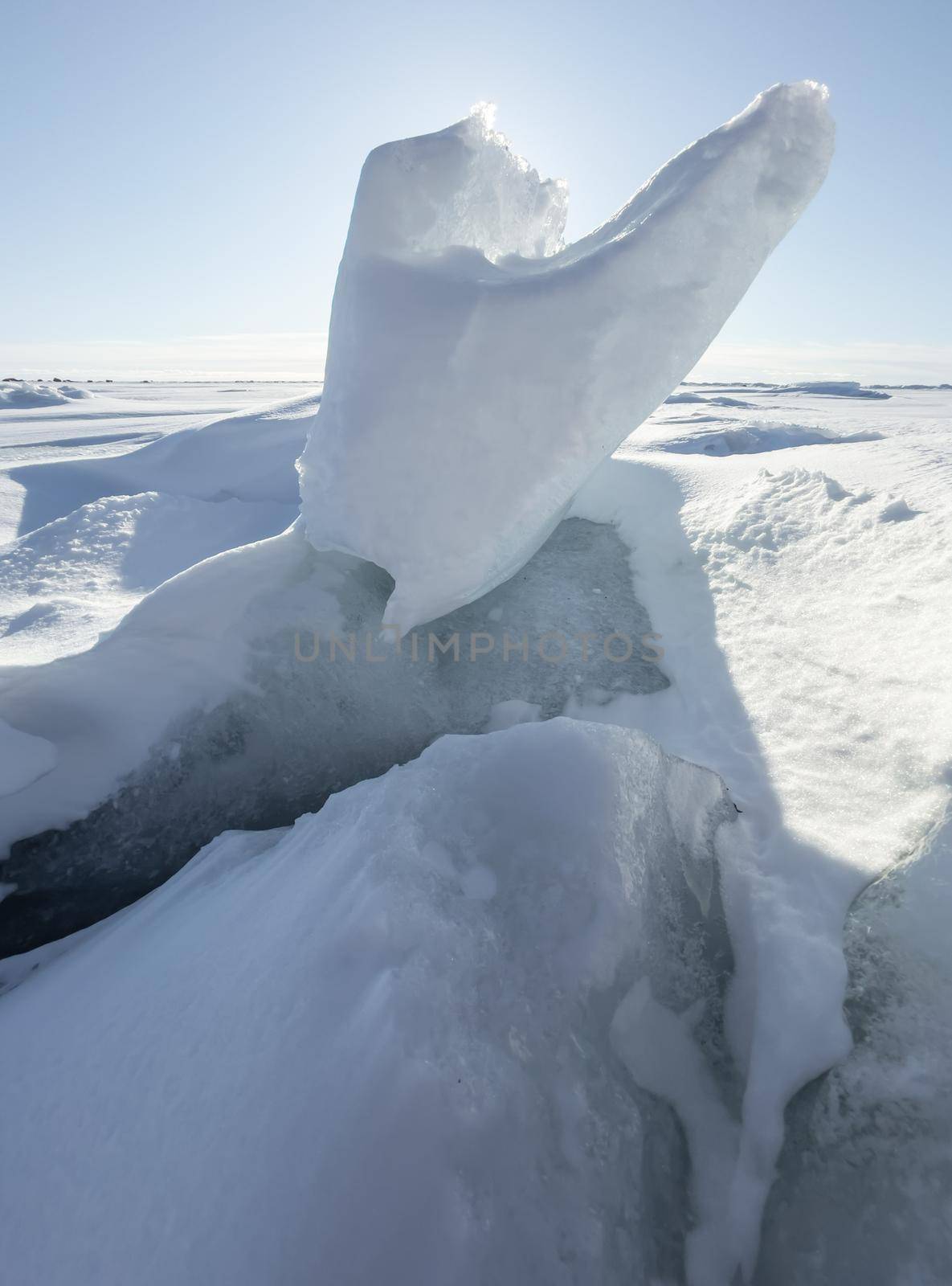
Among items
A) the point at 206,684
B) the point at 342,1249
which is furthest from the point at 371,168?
the point at 342,1249

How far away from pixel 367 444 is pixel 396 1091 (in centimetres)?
201

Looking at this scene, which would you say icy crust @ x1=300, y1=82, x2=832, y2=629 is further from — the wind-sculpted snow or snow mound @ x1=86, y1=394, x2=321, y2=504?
snow mound @ x1=86, y1=394, x2=321, y2=504

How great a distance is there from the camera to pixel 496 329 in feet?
7.40

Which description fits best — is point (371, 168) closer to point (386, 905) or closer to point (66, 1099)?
point (386, 905)

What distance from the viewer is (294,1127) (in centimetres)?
94

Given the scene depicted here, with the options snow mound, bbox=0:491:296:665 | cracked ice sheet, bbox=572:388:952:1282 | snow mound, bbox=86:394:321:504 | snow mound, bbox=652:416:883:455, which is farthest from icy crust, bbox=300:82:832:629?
snow mound, bbox=652:416:883:455

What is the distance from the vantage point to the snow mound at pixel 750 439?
6137 mm

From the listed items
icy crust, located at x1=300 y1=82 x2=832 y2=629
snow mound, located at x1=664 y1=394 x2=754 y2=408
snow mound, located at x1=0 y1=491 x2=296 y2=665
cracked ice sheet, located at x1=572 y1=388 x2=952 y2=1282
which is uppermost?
icy crust, located at x1=300 y1=82 x2=832 y2=629

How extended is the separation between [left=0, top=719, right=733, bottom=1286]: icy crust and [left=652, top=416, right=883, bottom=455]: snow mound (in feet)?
16.8

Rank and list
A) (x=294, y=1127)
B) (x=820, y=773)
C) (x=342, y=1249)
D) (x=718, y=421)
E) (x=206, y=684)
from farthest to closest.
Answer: (x=718, y=421) < (x=206, y=684) < (x=820, y=773) < (x=294, y=1127) < (x=342, y=1249)

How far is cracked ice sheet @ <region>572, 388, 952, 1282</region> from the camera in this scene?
4.06ft

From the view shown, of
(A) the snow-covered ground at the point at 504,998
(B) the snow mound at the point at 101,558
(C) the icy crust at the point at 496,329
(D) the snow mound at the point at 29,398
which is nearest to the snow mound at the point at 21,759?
(A) the snow-covered ground at the point at 504,998

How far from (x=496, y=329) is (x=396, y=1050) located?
2.11m

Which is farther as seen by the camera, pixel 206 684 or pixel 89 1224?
pixel 206 684
